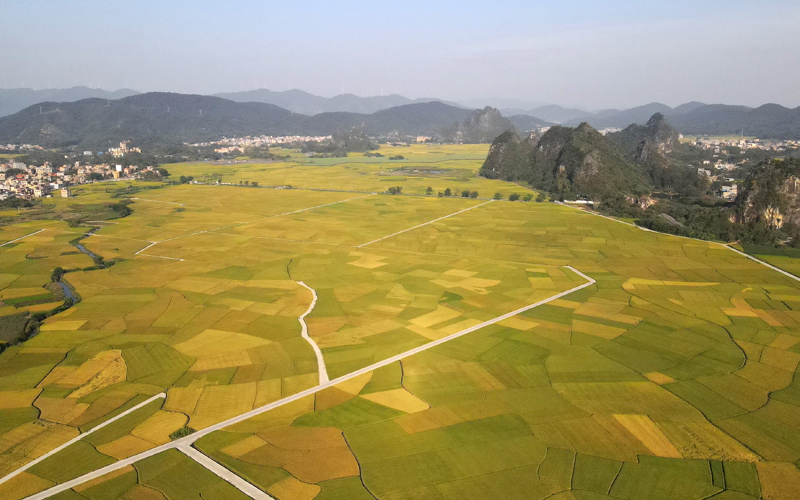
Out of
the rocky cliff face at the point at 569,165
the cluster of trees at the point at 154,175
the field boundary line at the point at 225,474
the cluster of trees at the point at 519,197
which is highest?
the rocky cliff face at the point at 569,165

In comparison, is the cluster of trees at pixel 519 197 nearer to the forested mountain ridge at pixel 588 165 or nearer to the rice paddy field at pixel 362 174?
the rice paddy field at pixel 362 174

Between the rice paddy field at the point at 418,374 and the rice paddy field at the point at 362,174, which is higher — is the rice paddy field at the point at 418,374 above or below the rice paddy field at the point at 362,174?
below

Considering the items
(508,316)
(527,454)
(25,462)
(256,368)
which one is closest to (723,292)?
(508,316)

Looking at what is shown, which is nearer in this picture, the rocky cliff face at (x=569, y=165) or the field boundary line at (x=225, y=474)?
the field boundary line at (x=225, y=474)

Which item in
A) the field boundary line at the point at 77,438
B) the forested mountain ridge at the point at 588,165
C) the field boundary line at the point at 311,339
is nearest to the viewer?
the field boundary line at the point at 77,438

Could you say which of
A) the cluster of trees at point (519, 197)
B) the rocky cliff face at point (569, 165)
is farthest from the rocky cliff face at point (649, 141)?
the cluster of trees at point (519, 197)

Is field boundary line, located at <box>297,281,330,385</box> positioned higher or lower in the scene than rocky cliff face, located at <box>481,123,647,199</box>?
lower

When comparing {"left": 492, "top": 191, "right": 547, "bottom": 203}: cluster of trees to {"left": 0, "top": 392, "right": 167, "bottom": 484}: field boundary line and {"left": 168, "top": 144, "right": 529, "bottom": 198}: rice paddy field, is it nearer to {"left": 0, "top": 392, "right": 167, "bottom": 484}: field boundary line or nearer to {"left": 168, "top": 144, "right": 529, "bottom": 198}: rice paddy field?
{"left": 168, "top": 144, "right": 529, "bottom": 198}: rice paddy field

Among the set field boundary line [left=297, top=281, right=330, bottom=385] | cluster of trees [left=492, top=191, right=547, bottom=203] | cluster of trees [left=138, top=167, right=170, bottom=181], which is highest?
cluster of trees [left=138, top=167, right=170, bottom=181]

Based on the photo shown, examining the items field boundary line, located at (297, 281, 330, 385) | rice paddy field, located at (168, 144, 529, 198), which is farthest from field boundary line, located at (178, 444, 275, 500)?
rice paddy field, located at (168, 144, 529, 198)
